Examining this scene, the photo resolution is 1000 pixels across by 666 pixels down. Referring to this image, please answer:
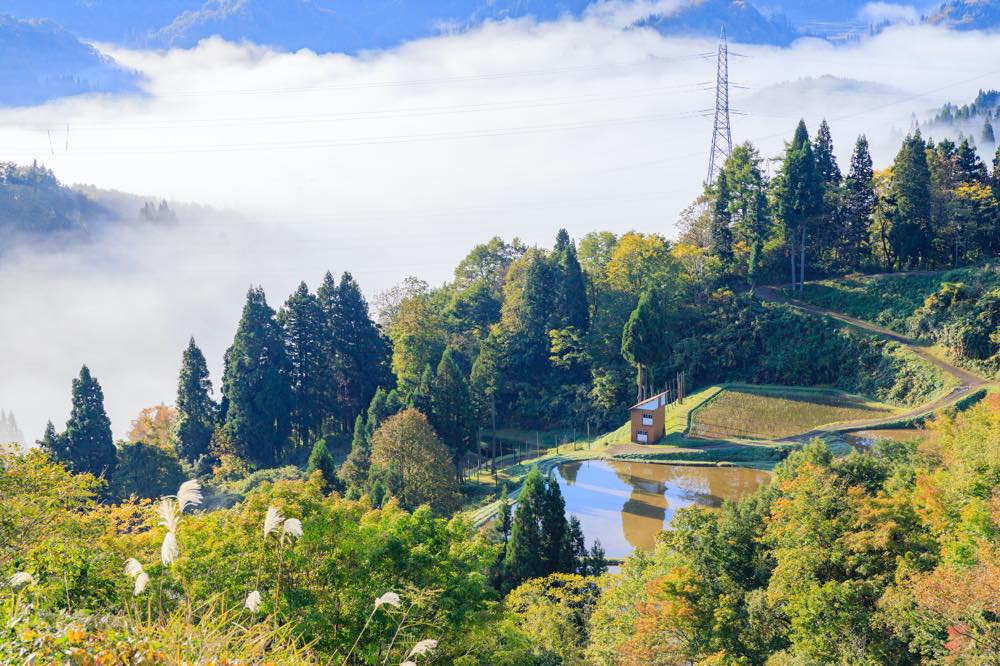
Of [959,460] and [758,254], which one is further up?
[758,254]

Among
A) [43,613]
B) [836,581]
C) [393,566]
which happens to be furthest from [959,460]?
[43,613]

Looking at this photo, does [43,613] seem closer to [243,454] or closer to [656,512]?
[656,512]

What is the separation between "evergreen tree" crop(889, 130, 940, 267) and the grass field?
1086cm

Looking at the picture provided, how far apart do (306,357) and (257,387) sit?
401cm

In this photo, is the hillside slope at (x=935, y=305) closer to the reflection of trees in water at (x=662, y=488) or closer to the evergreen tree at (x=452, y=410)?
the reflection of trees in water at (x=662, y=488)

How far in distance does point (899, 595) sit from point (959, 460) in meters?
5.08

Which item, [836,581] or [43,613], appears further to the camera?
[836,581]

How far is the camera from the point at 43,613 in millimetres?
9734

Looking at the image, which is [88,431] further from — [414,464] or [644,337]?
[644,337]

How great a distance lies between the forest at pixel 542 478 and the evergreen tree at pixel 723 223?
0.19 m

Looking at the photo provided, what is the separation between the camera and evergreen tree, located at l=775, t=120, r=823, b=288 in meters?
49.2

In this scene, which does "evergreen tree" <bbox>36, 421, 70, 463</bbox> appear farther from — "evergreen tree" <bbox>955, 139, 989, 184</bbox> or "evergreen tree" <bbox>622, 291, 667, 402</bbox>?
"evergreen tree" <bbox>955, 139, 989, 184</bbox>

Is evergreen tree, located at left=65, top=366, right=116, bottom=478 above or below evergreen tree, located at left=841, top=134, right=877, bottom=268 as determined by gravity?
below

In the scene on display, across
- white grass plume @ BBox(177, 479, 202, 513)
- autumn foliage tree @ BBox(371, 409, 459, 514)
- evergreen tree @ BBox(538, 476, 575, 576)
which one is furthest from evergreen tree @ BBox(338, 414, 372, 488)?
white grass plume @ BBox(177, 479, 202, 513)
